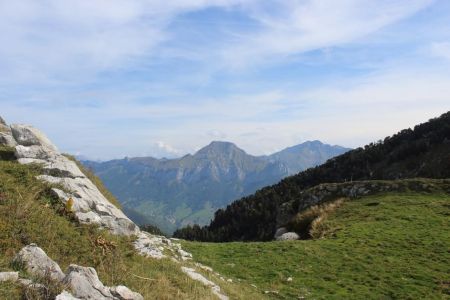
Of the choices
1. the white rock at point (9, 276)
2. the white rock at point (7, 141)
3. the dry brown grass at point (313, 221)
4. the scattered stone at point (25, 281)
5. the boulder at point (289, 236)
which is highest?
the white rock at point (7, 141)

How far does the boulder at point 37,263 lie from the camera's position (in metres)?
10.3

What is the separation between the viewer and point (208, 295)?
48.5 ft

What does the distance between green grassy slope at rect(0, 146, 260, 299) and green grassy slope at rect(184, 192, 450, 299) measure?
8.29 metres

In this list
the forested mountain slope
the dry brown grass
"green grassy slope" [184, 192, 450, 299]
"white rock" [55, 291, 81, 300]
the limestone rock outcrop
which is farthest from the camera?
the forested mountain slope

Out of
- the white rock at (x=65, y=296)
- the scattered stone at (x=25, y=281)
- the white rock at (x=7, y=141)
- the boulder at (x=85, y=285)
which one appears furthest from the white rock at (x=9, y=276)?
the white rock at (x=7, y=141)

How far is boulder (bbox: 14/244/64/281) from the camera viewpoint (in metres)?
10.3

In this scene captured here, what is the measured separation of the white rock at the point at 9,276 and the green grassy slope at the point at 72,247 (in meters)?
0.46

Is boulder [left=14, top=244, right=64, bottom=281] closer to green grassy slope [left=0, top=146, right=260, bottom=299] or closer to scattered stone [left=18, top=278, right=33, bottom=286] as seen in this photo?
green grassy slope [left=0, top=146, right=260, bottom=299]

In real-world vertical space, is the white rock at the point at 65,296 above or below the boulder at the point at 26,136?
below

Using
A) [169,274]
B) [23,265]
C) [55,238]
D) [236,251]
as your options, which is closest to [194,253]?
[236,251]

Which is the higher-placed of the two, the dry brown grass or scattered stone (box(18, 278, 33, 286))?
scattered stone (box(18, 278, 33, 286))

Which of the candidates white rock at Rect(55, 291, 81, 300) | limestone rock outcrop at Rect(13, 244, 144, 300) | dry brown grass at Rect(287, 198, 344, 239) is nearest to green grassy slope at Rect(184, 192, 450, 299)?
dry brown grass at Rect(287, 198, 344, 239)

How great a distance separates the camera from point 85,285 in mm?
→ 10086

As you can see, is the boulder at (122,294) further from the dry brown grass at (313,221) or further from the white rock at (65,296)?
the dry brown grass at (313,221)
